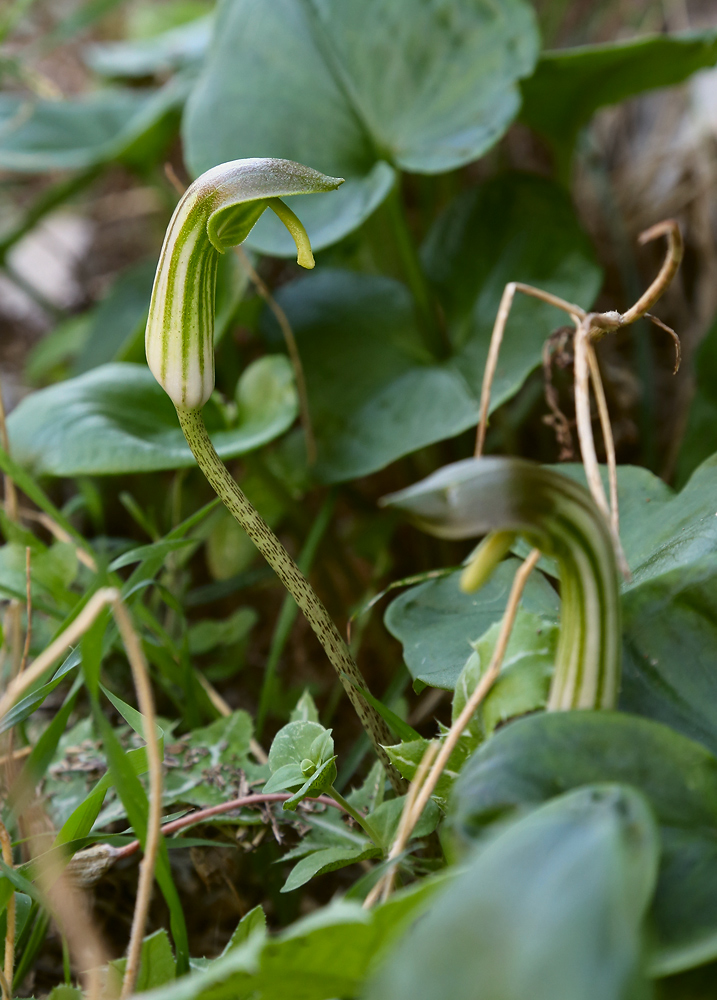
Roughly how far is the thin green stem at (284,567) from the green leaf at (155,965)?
15cm

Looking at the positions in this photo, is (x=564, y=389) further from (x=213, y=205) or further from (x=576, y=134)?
(x=213, y=205)

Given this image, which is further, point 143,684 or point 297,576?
point 297,576

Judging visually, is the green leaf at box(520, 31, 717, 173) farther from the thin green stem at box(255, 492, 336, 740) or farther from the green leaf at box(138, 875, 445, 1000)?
the green leaf at box(138, 875, 445, 1000)

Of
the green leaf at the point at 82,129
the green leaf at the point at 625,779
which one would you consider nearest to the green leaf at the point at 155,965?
the green leaf at the point at 625,779

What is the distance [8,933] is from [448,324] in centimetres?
73

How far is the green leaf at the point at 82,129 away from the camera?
3.55ft

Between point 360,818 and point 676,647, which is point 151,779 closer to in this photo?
point 360,818

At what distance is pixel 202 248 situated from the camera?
1.26 feet

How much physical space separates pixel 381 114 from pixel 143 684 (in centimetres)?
73

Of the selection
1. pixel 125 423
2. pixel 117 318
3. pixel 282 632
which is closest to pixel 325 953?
pixel 282 632

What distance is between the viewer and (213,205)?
1.18ft

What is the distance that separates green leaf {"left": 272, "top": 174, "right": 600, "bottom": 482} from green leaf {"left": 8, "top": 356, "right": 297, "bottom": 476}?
3.4 inches

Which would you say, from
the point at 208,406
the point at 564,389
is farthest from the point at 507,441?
the point at 208,406

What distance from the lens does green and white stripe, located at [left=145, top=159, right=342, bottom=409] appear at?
36cm
